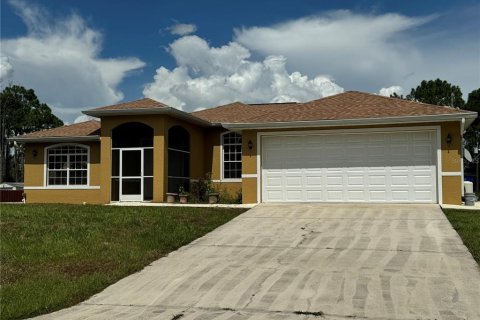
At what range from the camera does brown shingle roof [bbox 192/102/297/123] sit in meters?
22.9

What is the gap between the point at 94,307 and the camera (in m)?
7.19

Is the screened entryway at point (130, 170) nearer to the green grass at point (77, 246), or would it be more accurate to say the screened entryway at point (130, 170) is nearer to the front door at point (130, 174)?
the front door at point (130, 174)

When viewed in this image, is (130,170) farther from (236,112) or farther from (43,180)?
(236,112)

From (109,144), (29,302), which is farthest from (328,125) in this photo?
(29,302)

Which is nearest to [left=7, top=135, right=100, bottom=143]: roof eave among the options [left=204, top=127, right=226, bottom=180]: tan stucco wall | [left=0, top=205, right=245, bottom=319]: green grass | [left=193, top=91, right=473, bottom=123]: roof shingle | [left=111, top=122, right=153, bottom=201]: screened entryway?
[left=111, top=122, right=153, bottom=201]: screened entryway

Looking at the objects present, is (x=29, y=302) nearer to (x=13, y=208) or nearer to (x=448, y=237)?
(x=448, y=237)

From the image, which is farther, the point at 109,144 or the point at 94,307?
the point at 109,144

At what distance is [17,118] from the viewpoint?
59.6 meters

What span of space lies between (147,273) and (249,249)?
2385mm

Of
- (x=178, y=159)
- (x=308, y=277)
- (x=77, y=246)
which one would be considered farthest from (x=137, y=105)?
(x=308, y=277)

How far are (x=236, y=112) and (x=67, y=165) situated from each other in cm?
800

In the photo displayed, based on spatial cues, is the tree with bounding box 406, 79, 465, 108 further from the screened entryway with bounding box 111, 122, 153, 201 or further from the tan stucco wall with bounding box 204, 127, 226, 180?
the screened entryway with bounding box 111, 122, 153, 201

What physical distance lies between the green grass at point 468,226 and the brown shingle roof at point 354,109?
3300mm

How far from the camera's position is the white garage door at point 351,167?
52.9ft
